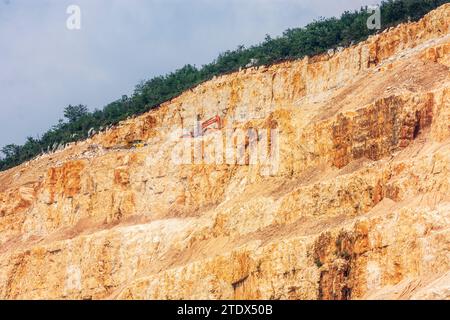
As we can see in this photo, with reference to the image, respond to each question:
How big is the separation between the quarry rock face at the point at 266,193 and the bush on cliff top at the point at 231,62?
2863 mm

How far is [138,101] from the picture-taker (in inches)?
3460

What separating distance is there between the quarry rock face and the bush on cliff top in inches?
113

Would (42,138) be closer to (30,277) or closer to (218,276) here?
(30,277)

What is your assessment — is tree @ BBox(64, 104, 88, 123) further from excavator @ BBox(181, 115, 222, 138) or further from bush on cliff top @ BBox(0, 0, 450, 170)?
excavator @ BBox(181, 115, 222, 138)

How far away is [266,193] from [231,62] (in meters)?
25.0

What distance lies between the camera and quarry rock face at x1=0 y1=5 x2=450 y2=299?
2041 inches

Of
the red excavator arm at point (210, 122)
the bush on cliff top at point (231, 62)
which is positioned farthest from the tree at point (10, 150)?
the red excavator arm at point (210, 122)

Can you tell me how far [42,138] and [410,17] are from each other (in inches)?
1360

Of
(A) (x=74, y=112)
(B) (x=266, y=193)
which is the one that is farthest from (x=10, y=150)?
(B) (x=266, y=193)

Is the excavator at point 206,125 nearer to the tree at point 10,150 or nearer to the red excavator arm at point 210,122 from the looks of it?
the red excavator arm at point 210,122

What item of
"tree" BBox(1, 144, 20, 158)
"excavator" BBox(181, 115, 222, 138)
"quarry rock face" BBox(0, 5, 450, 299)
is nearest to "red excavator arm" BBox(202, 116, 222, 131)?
"excavator" BBox(181, 115, 222, 138)

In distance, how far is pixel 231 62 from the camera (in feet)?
279

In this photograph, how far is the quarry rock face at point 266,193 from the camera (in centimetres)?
5184

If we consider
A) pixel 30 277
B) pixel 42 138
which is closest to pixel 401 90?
pixel 30 277
